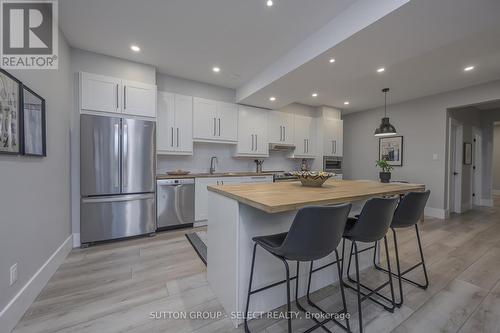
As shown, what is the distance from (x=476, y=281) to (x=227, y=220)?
2.58 m

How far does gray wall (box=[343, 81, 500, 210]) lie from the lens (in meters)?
4.22

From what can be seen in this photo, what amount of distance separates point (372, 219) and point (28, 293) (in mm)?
2717

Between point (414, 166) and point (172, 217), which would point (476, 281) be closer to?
point (414, 166)

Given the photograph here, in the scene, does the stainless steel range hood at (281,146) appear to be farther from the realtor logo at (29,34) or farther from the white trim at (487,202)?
the white trim at (487,202)

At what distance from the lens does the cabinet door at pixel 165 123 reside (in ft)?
11.9

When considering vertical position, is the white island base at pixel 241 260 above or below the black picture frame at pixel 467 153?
below

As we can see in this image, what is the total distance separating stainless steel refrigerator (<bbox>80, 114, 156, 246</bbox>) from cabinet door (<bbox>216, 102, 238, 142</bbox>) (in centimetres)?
136

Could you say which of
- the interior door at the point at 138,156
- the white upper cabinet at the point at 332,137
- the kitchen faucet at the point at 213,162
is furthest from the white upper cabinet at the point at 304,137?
the interior door at the point at 138,156

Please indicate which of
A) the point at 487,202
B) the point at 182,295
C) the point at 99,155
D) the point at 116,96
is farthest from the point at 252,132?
the point at 487,202

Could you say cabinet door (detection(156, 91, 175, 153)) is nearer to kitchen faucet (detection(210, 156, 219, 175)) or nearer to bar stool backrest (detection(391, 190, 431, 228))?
kitchen faucet (detection(210, 156, 219, 175))

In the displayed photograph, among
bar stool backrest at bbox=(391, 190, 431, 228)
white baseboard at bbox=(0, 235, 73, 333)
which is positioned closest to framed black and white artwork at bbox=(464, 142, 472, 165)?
bar stool backrest at bbox=(391, 190, 431, 228)

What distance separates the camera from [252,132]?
15.1 feet

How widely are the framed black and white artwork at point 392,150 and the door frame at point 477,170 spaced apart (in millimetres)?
2088

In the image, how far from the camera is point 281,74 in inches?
123
